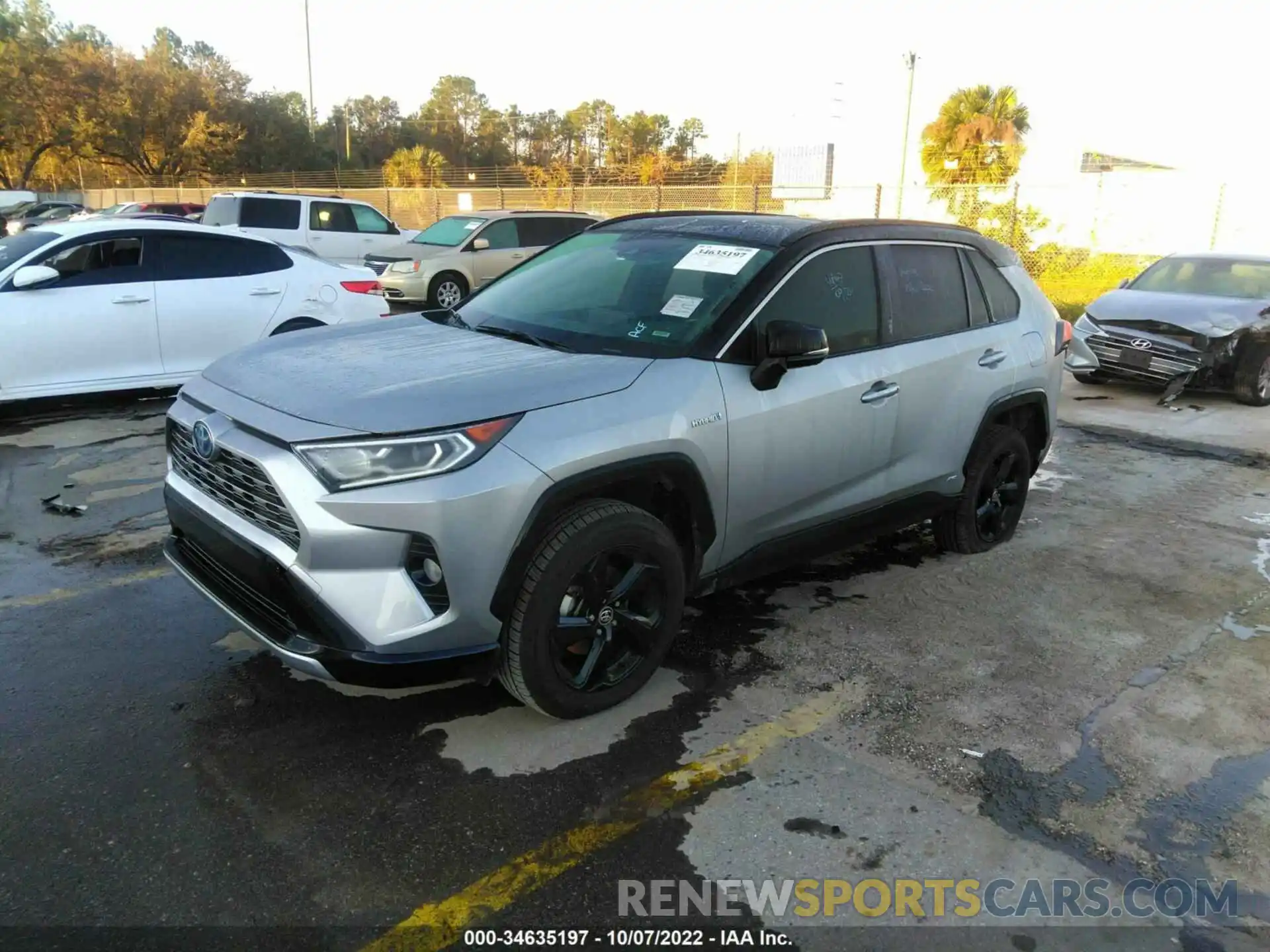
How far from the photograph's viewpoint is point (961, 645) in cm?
400

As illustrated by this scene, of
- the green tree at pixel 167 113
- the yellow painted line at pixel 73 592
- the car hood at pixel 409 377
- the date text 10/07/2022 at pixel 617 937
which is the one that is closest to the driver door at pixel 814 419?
the car hood at pixel 409 377

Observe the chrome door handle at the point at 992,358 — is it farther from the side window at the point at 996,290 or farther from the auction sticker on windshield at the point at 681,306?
the auction sticker on windshield at the point at 681,306

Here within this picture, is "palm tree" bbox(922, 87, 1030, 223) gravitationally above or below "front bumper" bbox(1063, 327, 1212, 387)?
above

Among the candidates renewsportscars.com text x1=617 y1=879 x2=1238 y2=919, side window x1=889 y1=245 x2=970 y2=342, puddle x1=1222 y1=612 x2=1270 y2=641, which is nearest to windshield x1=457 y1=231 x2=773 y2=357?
side window x1=889 y1=245 x2=970 y2=342

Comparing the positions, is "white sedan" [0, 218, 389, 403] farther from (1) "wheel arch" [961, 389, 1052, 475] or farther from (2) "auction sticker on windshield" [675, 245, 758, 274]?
(1) "wheel arch" [961, 389, 1052, 475]

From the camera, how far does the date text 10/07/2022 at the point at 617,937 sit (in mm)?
2332

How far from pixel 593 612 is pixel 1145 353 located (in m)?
8.37

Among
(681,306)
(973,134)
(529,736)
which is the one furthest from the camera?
(973,134)

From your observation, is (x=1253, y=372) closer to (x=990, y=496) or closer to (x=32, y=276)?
(x=990, y=496)

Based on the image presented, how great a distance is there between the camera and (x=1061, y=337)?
523 cm

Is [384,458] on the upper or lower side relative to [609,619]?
upper

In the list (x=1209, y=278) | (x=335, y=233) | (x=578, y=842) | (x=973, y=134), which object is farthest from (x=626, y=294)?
(x=973, y=134)

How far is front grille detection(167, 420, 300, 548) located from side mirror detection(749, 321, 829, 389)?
5.67 ft

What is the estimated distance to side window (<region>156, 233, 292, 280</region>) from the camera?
7453mm
